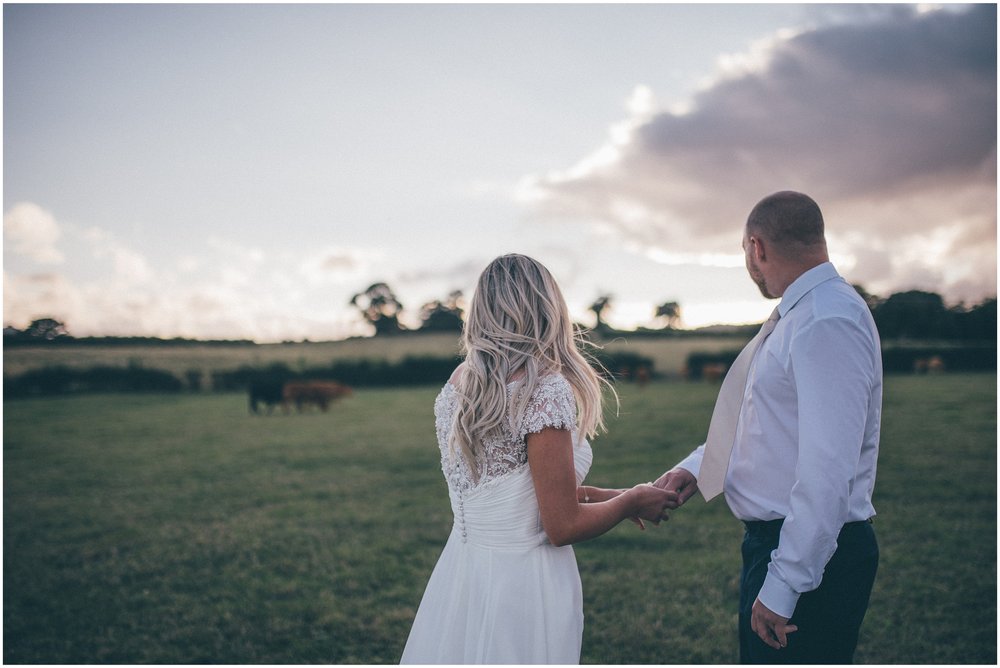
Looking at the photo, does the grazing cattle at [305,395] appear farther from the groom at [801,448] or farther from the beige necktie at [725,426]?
the groom at [801,448]

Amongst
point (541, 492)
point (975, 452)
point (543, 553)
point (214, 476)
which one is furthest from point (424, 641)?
point (975, 452)

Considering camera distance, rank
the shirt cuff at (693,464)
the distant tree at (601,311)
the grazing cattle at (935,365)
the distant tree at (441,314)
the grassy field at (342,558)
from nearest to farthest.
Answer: the shirt cuff at (693,464) → the grassy field at (342,558) → the grazing cattle at (935,365) → the distant tree at (601,311) → the distant tree at (441,314)

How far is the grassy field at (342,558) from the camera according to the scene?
5.09 meters

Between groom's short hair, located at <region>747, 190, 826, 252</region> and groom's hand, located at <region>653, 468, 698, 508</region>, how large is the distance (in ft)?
4.10

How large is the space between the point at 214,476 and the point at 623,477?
24.7ft

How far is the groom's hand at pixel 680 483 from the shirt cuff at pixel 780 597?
805mm

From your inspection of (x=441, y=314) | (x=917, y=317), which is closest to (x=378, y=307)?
(x=441, y=314)

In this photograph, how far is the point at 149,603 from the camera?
6.00m

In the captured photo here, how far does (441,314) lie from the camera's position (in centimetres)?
6094

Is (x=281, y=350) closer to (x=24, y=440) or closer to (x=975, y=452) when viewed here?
(x=24, y=440)

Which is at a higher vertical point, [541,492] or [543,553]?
[541,492]

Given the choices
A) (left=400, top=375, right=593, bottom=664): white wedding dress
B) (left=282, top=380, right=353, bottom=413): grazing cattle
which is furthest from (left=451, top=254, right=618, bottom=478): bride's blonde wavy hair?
(left=282, top=380, right=353, bottom=413): grazing cattle

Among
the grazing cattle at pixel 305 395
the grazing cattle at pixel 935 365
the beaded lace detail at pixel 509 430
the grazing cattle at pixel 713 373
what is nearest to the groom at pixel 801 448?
the beaded lace detail at pixel 509 430

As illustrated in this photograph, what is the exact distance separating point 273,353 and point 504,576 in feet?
136
